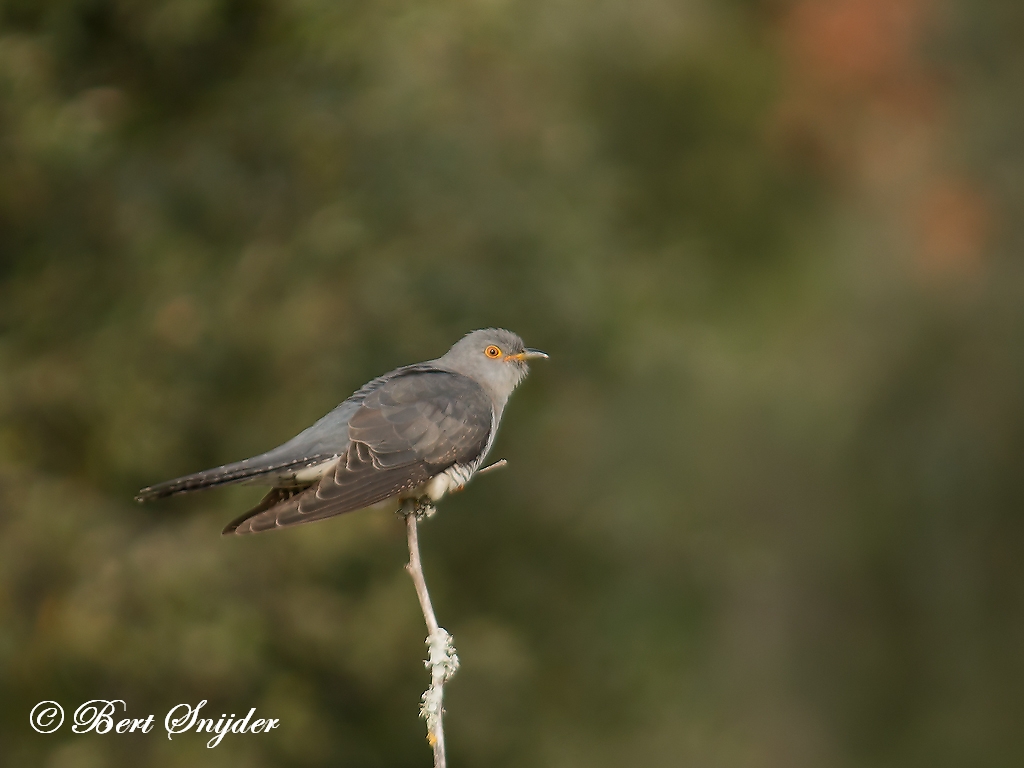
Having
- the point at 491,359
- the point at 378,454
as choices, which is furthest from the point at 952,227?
the point at 378,454

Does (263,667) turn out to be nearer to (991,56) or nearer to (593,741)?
(593,741)

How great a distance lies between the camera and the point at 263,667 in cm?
609

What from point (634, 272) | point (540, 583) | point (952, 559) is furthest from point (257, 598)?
point (952, 559)

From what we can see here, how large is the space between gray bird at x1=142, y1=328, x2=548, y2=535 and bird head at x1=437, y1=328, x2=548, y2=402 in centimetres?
3

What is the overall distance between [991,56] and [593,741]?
681 cm

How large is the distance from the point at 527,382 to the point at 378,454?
3.83m

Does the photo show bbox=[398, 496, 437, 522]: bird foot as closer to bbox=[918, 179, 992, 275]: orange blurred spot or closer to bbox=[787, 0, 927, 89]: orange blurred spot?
bbox=[918, 179, 992, 275]: orange blurred spot

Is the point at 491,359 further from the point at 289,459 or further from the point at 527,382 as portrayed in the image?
Result: the point at 527,382

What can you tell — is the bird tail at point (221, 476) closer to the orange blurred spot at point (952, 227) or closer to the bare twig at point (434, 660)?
the bare twig at point (434, 660)

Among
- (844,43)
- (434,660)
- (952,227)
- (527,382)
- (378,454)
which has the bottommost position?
(434,660)

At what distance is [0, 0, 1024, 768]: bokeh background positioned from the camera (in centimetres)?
566

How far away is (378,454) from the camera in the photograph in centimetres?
297

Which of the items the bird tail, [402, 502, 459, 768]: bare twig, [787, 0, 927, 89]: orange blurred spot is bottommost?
[402, 502, 459, 768]: bare twig

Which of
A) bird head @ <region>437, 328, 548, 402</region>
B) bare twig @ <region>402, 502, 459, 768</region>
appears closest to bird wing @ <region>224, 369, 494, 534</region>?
bird head @ <region>437, 328, 548, 402</region>
